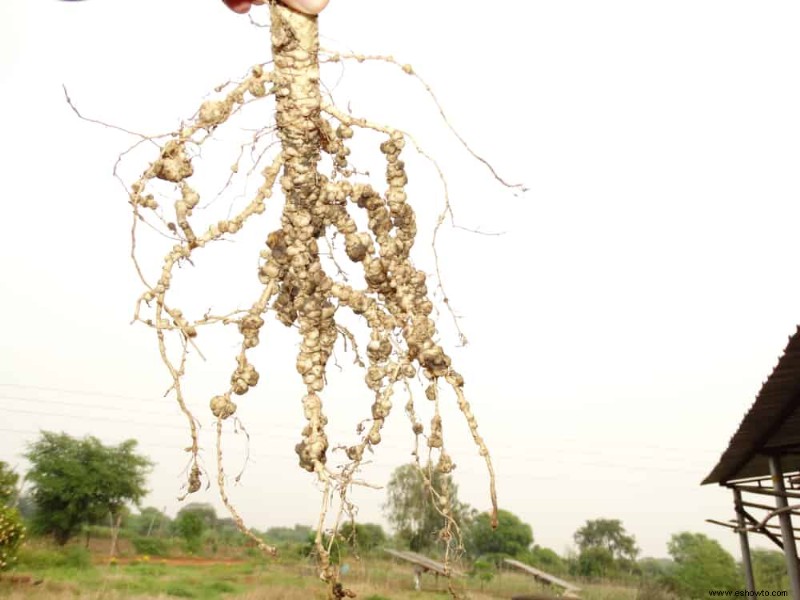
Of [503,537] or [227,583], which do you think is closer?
[227,583]

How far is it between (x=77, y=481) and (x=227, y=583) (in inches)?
275

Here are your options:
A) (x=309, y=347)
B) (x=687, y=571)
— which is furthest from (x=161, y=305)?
(x=687, y=571)

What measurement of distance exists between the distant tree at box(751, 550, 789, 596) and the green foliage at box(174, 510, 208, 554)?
63.2ft

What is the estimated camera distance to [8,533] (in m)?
10.4

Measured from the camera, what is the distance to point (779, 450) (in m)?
4.06

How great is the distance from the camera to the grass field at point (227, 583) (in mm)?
12570

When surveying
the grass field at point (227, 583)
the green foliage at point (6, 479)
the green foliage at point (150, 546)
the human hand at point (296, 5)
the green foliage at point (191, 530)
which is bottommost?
the grass field at point (227, 583)

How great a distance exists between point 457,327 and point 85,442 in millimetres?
21771

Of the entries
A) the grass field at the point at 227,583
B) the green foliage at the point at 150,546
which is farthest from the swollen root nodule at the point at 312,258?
the green foliage at the point at 150,546

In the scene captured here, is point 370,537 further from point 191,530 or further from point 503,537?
point 503,537

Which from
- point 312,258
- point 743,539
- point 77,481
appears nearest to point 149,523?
point 77,481

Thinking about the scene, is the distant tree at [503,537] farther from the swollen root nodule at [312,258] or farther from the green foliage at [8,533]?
the swollen root nodule at [312,258]

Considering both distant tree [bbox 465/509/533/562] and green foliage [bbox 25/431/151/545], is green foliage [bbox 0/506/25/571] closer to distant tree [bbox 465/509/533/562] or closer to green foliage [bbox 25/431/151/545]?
green foliage [bbox 25/431/151/545]

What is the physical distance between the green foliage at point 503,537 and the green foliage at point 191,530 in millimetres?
11521
